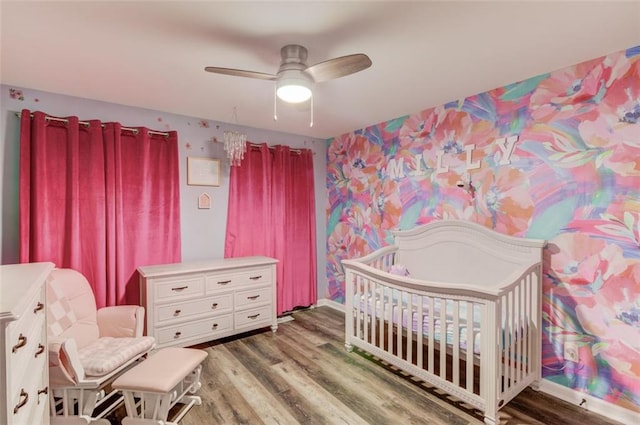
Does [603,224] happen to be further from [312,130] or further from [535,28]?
[312,130]

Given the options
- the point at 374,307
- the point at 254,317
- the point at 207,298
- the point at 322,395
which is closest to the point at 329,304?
the point at 254,317

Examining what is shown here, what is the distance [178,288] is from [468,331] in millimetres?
2413

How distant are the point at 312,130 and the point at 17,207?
287cm

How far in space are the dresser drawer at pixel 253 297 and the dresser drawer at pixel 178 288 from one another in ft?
1.30

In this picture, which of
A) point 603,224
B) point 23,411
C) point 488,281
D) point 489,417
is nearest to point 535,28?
point 603,224

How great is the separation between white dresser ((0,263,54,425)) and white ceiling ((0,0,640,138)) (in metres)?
1.30

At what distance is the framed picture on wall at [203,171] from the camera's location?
10.6ft

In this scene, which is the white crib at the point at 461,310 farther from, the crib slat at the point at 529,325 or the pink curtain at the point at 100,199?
the pink curtain at the point at 100,199

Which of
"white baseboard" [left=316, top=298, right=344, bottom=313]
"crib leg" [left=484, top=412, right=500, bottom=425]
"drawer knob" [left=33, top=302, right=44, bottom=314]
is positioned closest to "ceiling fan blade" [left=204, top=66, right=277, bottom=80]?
"drawer knob" [left=33, top=302, right=44, bottom=314]

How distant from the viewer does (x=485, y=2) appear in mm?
1439

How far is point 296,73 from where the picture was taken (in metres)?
1.75

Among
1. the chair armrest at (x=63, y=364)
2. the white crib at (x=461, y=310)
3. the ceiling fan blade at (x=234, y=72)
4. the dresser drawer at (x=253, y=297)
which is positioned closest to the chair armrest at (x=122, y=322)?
the chair armrest at (x=63, y=364)

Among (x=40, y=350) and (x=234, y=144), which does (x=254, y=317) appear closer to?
(x=234, y=144)

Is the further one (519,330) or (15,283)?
(519,330)
